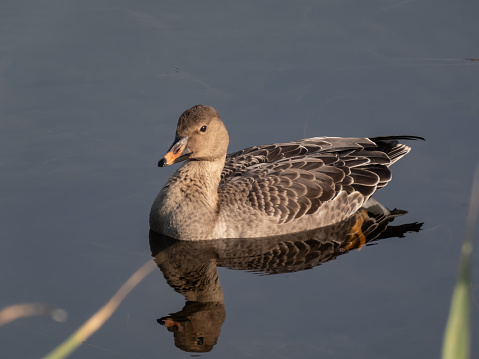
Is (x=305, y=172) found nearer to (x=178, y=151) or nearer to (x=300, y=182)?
(x=300, y=182)

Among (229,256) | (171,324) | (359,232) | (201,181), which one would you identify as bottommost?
(171,324)

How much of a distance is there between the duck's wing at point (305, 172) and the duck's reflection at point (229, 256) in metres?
0.40

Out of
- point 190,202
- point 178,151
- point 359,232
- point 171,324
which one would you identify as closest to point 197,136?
point 178,151

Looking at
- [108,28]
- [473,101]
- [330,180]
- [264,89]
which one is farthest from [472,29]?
[108,28]

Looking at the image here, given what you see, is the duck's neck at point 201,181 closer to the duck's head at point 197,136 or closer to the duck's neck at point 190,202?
the duck's neck at point 190,202

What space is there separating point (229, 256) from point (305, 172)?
170 centimetres

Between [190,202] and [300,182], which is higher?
[300,182]

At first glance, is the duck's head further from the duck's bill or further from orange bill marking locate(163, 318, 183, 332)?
orange bill marking locate(163, 318, 183, 332)

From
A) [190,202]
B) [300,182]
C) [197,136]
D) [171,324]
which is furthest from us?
[300,182]

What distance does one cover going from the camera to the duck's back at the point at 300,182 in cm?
981

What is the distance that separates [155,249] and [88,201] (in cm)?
141

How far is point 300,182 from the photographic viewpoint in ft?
33.0

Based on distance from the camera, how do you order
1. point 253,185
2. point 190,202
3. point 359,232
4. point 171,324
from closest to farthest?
point 171,324
point 190,202
point 253,185
point 359,232

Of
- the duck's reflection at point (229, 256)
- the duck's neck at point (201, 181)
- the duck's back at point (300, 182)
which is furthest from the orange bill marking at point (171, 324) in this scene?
the duck's neck at point (201, 181)
